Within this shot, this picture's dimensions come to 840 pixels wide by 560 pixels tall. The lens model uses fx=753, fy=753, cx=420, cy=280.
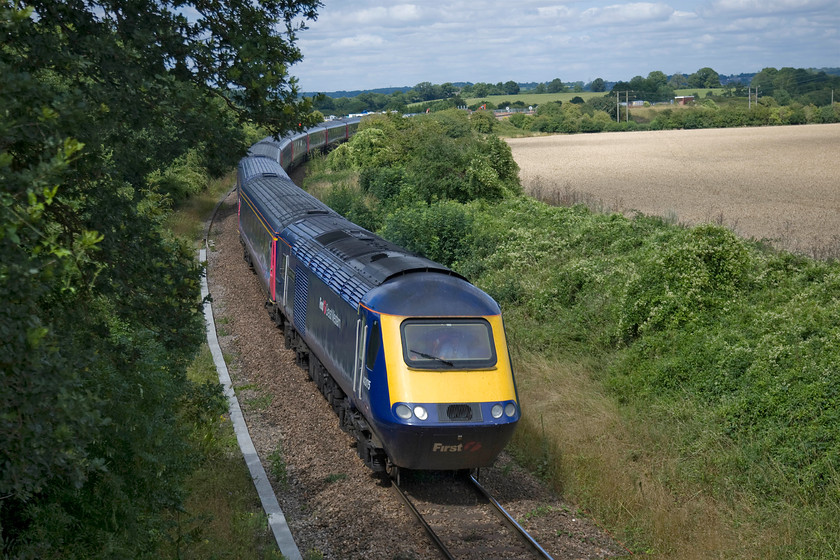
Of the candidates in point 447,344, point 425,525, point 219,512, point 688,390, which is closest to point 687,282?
point 688,390

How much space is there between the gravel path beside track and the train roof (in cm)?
260

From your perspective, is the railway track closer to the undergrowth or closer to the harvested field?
the undergrowth

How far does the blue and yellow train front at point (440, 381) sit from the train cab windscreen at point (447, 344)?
0.5 inches

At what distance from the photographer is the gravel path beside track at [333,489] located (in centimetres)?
945

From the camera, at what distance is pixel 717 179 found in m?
36.5

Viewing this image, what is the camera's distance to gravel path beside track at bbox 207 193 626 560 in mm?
9445

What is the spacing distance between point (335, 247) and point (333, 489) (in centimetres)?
443

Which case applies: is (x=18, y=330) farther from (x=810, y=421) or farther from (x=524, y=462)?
(x=810, y=421)

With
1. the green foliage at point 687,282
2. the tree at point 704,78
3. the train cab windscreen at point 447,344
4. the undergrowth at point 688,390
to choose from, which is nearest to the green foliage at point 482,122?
the undergrowth at point 688,390

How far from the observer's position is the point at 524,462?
11.8 m

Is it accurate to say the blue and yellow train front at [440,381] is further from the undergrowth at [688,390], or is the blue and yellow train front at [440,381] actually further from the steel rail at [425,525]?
the undergrowth at [688,390]

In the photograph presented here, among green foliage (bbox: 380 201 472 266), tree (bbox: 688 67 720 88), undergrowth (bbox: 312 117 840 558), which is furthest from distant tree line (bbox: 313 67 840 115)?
undergrowth (bbox: 312 117 840 558)

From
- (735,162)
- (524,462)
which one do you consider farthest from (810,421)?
(735,162)

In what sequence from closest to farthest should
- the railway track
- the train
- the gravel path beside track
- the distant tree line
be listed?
the railway track, the gravel path beside track, the train, the distant tree line
